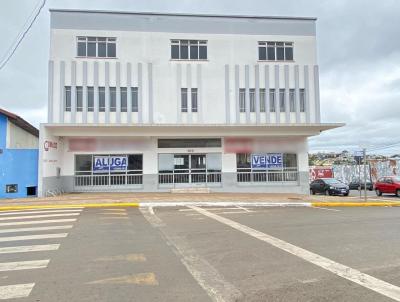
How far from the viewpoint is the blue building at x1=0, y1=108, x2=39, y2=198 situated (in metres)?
20.1

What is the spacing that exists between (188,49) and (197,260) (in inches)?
802

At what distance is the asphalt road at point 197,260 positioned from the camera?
528 centimetres

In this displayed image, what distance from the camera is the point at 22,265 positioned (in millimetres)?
6656

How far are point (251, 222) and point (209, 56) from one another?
52.1ft

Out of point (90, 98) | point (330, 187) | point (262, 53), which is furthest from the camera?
point (330, 187)

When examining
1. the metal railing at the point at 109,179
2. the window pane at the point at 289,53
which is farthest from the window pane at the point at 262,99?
the metal railing at the point at 109,179

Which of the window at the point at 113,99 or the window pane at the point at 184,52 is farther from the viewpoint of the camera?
the window pane at the point at 184,52

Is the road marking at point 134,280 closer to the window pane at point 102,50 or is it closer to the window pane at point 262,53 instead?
the window pane at point 102,50

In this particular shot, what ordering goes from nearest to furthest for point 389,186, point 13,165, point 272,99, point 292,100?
point 13,165, point 272,99, point 292,100, point 389,186

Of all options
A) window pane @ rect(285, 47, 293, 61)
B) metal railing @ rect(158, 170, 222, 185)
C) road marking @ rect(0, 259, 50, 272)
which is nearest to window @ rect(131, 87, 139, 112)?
metal railing @ rect(158, 170, 222, 185)

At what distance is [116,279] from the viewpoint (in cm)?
585

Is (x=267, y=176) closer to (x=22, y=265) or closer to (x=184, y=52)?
(x=184, y=52)

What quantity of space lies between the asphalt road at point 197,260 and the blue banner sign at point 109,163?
12046 millimetres

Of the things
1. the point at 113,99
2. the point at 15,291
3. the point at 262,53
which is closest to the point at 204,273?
→ the point at 15,291
